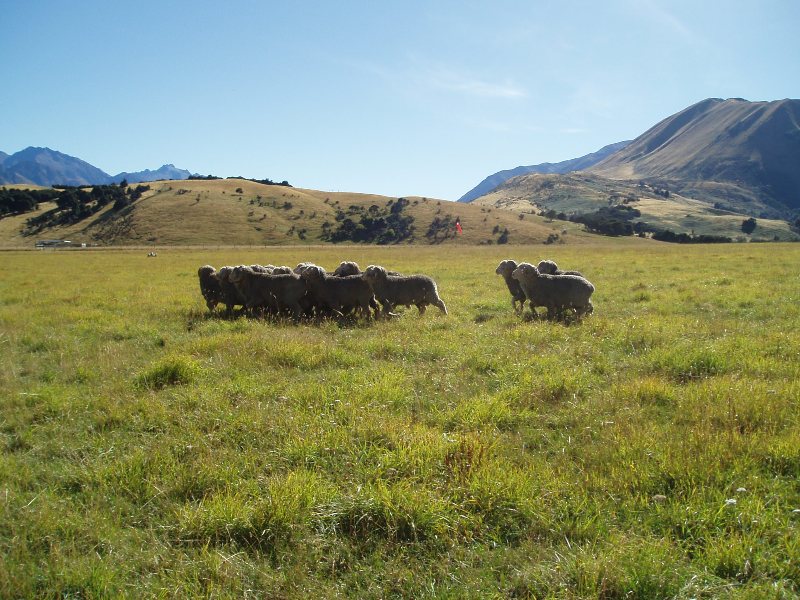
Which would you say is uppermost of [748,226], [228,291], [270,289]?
[748,226]

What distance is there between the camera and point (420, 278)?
15266mm

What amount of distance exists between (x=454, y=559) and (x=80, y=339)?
11.5m

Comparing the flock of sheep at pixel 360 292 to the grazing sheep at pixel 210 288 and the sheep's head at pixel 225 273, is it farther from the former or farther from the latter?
the grazing sheep at pixel 210 288

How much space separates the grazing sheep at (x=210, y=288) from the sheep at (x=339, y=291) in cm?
348

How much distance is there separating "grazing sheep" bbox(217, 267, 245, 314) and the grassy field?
5.24 meters

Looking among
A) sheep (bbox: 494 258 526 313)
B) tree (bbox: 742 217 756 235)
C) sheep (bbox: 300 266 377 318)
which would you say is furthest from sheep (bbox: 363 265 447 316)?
tree (bbox: 742 217 756 235)

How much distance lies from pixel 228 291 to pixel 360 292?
4.55m

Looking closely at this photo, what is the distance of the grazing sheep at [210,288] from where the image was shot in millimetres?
16375

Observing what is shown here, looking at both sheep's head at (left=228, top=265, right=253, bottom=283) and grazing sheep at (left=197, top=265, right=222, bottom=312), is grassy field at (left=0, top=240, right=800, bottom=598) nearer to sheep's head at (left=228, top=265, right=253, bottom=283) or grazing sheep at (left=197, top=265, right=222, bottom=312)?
sheep's head at (left=228, top=265, right=253, bottom=283)

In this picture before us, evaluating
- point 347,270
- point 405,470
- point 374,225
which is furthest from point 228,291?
point 374,225

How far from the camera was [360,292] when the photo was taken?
14.4 meters

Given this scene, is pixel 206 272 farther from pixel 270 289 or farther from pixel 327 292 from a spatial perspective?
pixel 327 292

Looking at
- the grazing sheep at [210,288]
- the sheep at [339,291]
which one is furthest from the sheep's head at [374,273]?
the grazing sheep at [210,288]

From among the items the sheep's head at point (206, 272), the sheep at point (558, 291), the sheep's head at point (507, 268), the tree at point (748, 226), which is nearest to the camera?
the sheep at point (558, 291)
